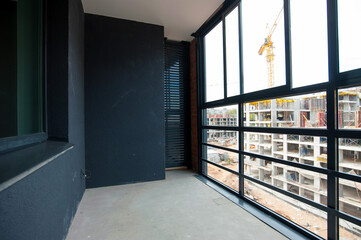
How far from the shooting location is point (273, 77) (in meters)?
2.13

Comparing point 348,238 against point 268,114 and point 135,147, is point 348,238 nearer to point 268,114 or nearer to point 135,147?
point 268,114

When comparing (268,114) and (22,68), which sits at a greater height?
(22,68)

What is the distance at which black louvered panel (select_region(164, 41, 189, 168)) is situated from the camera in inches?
161

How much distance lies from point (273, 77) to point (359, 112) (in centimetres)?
91

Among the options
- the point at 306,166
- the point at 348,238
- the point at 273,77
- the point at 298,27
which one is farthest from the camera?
the point at 273,77

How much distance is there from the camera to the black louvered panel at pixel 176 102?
161 inches

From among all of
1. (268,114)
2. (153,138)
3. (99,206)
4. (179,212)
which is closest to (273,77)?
(268,114)

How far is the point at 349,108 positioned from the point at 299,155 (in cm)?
63

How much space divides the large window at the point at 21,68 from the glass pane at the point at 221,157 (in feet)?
8.22

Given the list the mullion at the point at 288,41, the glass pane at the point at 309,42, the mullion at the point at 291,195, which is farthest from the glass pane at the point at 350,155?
the mullion at the point at 288,41

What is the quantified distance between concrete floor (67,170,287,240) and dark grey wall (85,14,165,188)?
43 cm

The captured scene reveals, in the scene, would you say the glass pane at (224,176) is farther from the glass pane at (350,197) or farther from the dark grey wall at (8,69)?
the dark grey wall at (8,69)

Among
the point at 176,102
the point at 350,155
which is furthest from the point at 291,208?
the point at 176,102

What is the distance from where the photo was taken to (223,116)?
10.3ft
